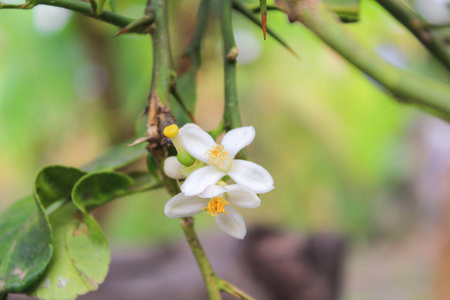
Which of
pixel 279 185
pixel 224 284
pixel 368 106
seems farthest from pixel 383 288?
pixel 224 284

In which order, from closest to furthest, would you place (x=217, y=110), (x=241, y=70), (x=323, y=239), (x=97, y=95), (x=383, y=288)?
(x=323, y=239) < (x=97, y=95) < (x=217, y=110) < (x=241, y=70) < (x=383, y=288)

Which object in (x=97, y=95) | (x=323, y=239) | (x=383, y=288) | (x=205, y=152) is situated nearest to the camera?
(x=205, y=152)

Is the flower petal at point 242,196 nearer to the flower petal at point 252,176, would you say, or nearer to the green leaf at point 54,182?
the flower petal at point 252,176

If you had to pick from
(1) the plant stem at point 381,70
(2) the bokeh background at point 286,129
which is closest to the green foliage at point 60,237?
(1) the plant stem at point 381,70

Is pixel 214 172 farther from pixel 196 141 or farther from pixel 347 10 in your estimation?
pixel 347 10

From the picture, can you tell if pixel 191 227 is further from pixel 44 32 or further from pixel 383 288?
pixel 383 288

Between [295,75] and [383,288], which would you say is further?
[383,288]
